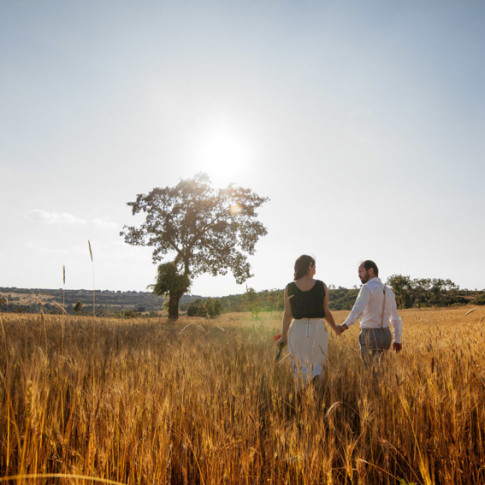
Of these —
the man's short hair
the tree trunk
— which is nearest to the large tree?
the tree trunk

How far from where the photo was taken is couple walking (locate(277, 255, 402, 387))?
15.7ft

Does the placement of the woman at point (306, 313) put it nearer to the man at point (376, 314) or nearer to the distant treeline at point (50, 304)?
the man at point (376, 314)

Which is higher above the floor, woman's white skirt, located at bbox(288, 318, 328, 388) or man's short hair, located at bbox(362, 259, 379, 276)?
man's short hair, located at bbox(362, 259, 379, 276)

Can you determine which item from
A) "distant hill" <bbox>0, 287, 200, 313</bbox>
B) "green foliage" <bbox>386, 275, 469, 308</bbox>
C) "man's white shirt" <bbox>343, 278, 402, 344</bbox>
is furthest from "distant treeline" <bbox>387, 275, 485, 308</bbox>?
"man's white shirt" <bbox>343, 278, 402, 344</bbox>

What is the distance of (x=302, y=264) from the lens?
5.01 m

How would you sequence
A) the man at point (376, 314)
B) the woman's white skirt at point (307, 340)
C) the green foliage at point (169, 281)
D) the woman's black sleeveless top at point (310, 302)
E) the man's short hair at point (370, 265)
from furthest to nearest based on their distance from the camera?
the green foliage at point (169, 281)
the man's short hair at point (370, 265)
the man at point (376, 314)
the woman's black sleeveless top at point (310, 302)
the woman's white skirt at point (307, 340)

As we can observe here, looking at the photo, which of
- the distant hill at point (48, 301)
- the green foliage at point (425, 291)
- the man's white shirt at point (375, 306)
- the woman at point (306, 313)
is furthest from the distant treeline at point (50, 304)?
the green foliage at point (425, 291)

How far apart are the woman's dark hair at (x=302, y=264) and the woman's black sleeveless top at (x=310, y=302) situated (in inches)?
8.2

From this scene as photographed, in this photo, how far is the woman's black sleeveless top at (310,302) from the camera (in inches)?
191

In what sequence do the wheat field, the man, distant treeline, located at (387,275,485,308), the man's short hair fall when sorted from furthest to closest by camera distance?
distant treeline, located at (387,275,485,308) → the man's short hair → the man → the wheat field

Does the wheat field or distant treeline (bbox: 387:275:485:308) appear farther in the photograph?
distant treeline (bbox: 387:275:485:308)

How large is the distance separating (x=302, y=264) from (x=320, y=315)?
2.68ft

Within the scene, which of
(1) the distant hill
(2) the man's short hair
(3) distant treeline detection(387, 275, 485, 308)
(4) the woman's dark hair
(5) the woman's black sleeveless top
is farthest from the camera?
(3) distant treeline detection(387, 275, 485, 308)

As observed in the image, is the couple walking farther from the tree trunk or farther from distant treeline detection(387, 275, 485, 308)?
distant treeline detection(387, 275, 485, 308)
